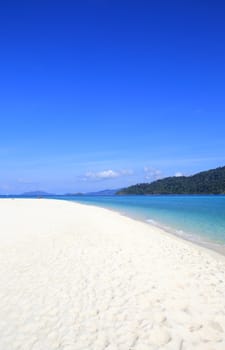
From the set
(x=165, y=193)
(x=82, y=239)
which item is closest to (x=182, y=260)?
(x=82, y=239)

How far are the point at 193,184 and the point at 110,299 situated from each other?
153621 millimetres

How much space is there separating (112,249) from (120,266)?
7.29 ft

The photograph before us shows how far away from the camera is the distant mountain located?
13600 centimetres

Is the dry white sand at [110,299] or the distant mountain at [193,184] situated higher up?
the distant mountain at [193,184]

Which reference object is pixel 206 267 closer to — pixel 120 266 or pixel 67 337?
pixel 120 266

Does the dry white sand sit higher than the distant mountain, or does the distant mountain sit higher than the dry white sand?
the distant mountain

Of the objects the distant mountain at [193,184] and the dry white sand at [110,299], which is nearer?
the dry white sand at [110,299]

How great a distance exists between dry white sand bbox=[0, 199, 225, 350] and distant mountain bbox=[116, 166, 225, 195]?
131m

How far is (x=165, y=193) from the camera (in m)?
172

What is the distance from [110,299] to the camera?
540 cm

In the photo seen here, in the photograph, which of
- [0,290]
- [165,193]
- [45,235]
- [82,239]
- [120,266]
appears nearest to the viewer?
[0,290]

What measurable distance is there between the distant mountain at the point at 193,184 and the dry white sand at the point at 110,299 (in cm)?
13135

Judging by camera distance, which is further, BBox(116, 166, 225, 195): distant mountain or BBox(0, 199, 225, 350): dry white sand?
BBox(116, 166, 225, 195): distant mountain

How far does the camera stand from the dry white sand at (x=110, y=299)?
4.03 m
